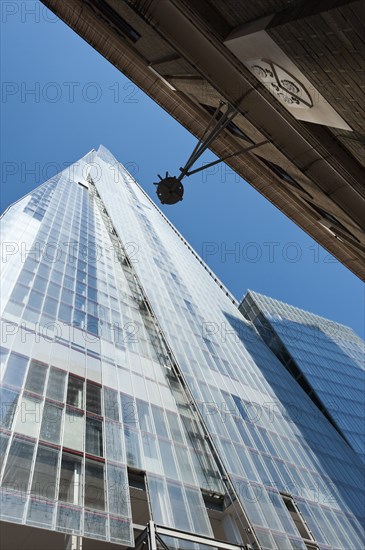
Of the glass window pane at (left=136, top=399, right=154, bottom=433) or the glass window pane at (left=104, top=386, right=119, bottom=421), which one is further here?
the glass window pane at (left=136, top=399, right=154, bottom=433)

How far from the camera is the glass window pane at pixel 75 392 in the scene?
14.3 metres

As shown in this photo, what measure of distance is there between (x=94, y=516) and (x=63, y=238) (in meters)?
25.0

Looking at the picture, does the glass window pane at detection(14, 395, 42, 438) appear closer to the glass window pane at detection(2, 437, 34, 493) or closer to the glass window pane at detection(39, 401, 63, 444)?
the glass window pane at detection(39, 401, 63, 444)

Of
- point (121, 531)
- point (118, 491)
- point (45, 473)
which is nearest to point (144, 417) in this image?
point (118, 491)

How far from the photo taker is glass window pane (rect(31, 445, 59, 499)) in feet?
32.7

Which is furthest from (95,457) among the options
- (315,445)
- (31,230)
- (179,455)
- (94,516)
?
(31,230)

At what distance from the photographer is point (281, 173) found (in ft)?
43.0

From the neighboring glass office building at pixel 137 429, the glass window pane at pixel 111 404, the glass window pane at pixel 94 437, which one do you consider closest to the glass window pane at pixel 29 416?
the neighboring glass office building at pixel 137 429

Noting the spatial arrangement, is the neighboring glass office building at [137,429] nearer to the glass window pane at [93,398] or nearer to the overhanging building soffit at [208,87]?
the glass window pane at [93,398]

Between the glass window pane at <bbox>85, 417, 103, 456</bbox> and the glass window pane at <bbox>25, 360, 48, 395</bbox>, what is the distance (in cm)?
191

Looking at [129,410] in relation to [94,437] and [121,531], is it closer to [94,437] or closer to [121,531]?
[94,437]

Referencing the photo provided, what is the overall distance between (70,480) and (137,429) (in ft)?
13.6

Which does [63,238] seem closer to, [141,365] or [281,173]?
[141,365]

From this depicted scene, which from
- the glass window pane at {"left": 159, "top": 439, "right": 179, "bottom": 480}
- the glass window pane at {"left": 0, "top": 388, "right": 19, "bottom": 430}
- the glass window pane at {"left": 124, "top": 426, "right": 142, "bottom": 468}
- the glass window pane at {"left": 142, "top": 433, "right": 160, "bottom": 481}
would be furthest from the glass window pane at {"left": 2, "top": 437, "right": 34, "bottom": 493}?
the glass window pane at {"left": 159, "top": 439, "right": 179, "bottom": 480}
